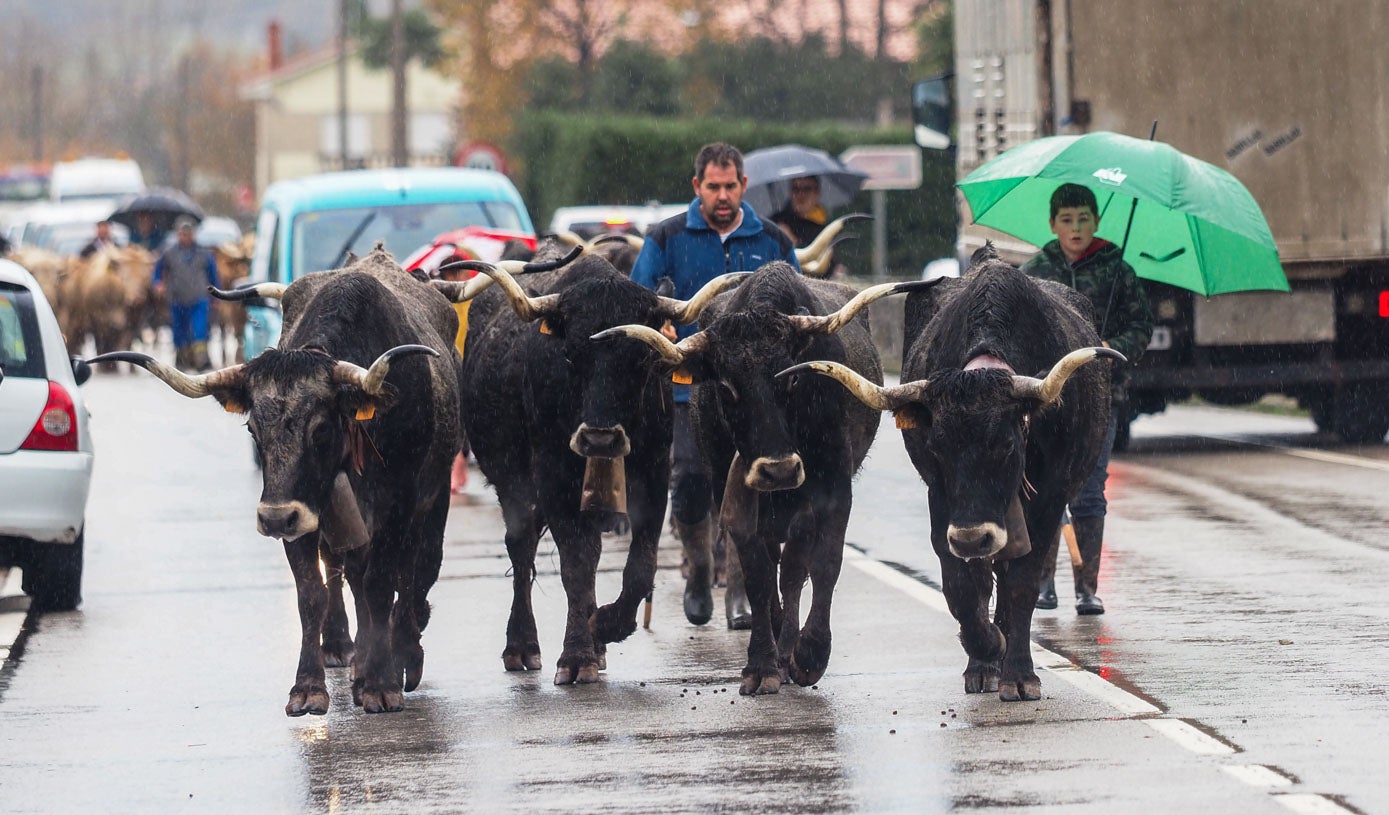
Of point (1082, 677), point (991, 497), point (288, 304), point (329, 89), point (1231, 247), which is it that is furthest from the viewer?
point (329, 89)

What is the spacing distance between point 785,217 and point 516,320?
4328 mm

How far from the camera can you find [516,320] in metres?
10.5

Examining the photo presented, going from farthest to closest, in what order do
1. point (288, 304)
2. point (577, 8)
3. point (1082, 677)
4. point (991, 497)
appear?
point (577, 8)
point (288, 304)
point (1082, 677)
point (991, 497)

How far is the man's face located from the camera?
10781mm

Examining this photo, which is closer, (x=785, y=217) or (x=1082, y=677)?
(x=1082, y=677)

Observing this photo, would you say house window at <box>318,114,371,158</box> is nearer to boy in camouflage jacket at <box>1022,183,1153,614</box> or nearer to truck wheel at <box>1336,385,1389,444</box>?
truck wheel at <box>1336,385,1389,444</box>

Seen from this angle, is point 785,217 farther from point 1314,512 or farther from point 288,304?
point 288,304

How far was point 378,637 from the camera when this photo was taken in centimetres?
919

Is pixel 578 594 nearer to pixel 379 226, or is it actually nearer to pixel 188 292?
pixel 379 226

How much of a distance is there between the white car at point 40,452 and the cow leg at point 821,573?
4153mm

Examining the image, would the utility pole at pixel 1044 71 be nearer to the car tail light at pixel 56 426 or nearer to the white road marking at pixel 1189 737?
the car tail light at pixel 56 426

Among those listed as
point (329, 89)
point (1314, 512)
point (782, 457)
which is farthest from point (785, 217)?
point (329, 89)

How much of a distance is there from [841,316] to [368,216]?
969 cm

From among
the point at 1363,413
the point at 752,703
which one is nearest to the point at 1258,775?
the point at 752,703
